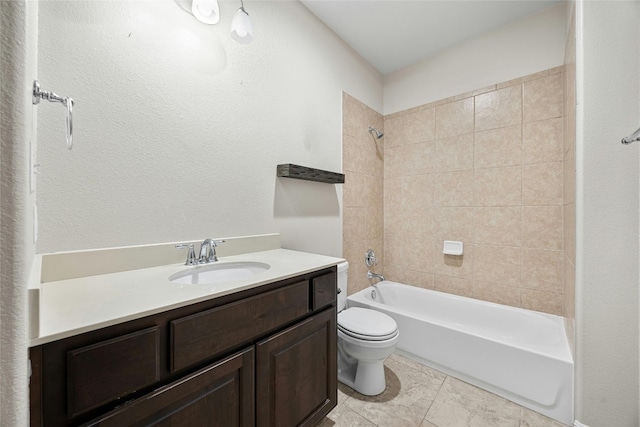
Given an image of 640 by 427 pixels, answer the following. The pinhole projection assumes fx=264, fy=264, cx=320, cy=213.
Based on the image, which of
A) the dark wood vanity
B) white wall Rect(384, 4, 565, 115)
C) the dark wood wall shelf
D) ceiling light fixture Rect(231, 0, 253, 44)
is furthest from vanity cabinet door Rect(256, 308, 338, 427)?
white wall Rect(384, 4, 565, 115)

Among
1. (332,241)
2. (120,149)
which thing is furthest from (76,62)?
(332,241)

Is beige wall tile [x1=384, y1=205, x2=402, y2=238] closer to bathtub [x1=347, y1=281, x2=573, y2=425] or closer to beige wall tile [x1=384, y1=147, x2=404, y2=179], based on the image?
beige wall tile [x1=384, y1=147, x2=404, y2=179]

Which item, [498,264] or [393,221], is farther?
[393,221]

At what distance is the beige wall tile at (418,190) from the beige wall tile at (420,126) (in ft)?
1.19

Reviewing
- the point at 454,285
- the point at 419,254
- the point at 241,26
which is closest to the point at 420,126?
the point at 419,254

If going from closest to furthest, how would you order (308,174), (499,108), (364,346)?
(364,346) → (308,174) → (499,108)

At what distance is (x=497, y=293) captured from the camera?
214cm

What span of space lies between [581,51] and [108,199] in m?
2.27

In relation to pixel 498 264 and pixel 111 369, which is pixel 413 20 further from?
pixel 111 369

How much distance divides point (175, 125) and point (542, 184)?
244 centimetres

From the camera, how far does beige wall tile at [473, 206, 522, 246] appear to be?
206cm

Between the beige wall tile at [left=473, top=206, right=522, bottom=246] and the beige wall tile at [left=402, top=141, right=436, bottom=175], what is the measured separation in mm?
579

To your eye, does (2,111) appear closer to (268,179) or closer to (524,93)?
(268,179)

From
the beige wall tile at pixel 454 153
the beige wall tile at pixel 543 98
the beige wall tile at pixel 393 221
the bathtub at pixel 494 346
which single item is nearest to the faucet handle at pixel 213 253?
the bathtub at pixel 494 346
